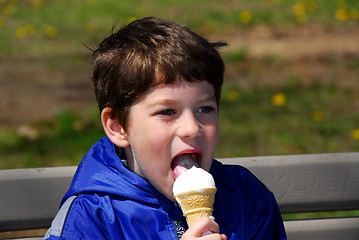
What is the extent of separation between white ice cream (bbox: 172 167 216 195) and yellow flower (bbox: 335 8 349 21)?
5705mm

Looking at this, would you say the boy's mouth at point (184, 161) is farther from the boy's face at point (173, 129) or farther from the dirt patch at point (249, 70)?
the dirt patch at point (249, 70)

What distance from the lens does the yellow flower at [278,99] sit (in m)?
5.32

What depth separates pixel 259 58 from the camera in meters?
6.31

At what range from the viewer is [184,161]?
2094mm

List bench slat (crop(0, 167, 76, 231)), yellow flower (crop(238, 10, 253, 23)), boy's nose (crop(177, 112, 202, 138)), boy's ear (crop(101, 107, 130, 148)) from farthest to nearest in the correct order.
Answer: yellow flower (crop(238, 10, 253, 23)), bench slat (crop(0, 167, 76, 231)), boy's ear (crop(101, 107, 130, 148)), boy's nose (crop(177, 112, 202, 138))

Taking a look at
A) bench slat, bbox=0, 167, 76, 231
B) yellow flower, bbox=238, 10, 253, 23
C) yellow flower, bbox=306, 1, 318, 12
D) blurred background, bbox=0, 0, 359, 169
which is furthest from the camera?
yellow flower, bbox=306, 1, 318, 12

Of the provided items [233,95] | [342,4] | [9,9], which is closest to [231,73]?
[233,95]

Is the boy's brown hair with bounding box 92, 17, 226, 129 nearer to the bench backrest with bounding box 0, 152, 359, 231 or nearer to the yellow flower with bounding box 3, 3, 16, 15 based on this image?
the bench backrest with bounding box 0, 152, 359, 231

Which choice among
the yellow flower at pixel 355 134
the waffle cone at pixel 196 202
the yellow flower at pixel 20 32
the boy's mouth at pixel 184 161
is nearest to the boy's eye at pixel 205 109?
the boy's mouth at pixel 184 161

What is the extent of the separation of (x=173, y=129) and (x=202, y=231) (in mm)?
359

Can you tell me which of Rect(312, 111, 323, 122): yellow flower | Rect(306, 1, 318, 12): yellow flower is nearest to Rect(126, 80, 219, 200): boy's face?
Rect(312, 111, 323, 122): yellow flower

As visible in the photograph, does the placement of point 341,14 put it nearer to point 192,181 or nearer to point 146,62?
point 146,62

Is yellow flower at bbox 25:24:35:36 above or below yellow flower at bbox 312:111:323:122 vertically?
above

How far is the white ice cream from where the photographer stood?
76.4 inches
